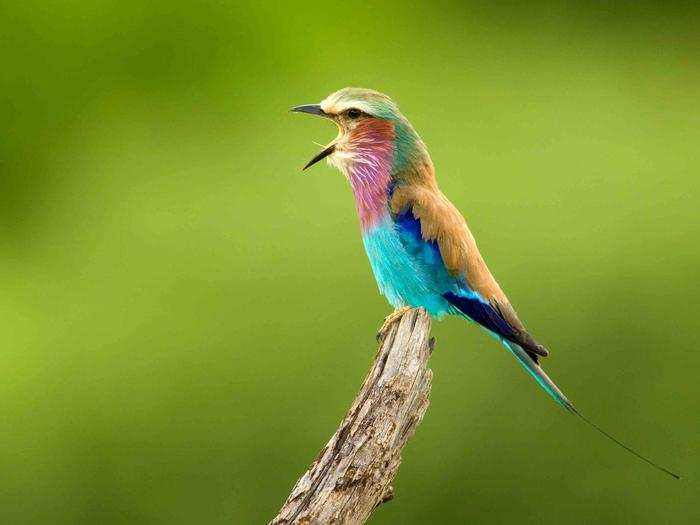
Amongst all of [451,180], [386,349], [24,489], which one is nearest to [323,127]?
[451,180]

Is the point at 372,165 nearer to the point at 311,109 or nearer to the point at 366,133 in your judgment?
the point at 366,133

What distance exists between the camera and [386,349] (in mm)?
2543

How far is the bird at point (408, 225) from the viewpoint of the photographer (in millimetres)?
3031

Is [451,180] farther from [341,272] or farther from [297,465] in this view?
[297,465]

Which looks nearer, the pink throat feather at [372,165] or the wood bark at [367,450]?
the wood bark at [367,450]

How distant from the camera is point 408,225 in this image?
9.99 ft

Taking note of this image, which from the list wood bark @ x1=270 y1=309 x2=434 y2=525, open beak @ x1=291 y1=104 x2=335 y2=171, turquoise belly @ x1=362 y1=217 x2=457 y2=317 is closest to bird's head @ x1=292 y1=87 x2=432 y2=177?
open beak @ x1=291 y1=104 x2=335 y2=171

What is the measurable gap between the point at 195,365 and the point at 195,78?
200 centimetres

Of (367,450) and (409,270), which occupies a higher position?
(409,270)

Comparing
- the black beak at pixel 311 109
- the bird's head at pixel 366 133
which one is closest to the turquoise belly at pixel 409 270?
the bird's head at pixel 366 133

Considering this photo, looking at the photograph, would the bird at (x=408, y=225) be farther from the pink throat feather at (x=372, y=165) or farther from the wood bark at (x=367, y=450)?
the wood bark at (x=367, y=450)

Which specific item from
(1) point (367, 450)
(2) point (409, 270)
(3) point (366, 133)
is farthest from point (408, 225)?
(1) point (367, 450)

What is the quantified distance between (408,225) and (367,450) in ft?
2.68

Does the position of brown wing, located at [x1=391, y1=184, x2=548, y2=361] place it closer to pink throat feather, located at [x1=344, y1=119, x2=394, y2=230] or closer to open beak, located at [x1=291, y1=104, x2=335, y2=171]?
pink throat feather, located at [x1=344, y1=119, x2=394, y2=230]
